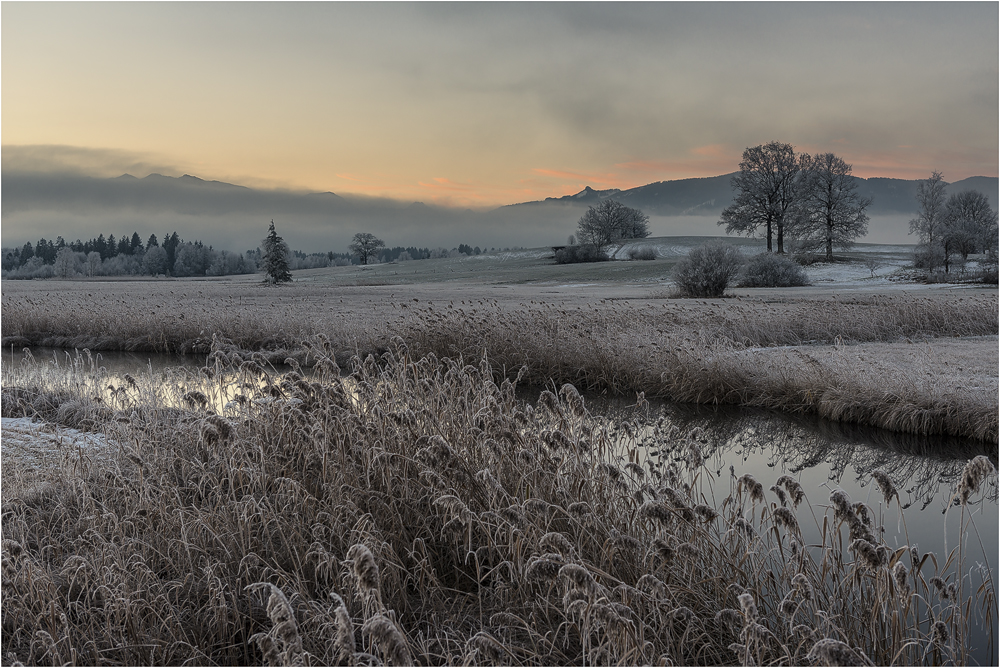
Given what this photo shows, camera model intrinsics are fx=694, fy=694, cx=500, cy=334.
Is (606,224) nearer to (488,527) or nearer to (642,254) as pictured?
(642,254)

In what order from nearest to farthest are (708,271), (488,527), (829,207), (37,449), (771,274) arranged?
(488,527) → (37,449) → (708,271) → (771,274) → (829,207)

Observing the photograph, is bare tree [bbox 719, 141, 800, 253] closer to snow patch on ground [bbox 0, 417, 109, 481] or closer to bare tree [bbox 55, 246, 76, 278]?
snow patch on ground [bbox 0, 417, 109, 481]

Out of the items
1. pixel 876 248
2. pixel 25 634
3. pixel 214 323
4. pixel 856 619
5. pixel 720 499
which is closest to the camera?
→ pixel 856 619

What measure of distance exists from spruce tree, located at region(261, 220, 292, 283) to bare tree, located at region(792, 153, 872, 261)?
4219 cm

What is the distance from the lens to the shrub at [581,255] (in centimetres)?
6775

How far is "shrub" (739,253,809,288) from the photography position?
41.1 meters

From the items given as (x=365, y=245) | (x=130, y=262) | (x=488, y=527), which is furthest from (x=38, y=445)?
(x=130, y=262)

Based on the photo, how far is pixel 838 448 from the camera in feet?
30.1

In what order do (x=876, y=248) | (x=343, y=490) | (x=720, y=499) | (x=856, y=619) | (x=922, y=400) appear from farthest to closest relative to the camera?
(x=876, y=248) → (x=922, y=400) → (x=720, y=499) → (x=343, y=490) → (x=856, y=619)

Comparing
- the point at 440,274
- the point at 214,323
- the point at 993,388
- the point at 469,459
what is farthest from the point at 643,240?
the point at 469,459

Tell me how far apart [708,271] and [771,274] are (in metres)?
10.7

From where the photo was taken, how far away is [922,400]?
377 inches

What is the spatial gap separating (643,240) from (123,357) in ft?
213

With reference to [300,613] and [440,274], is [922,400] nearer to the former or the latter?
[300,613]
